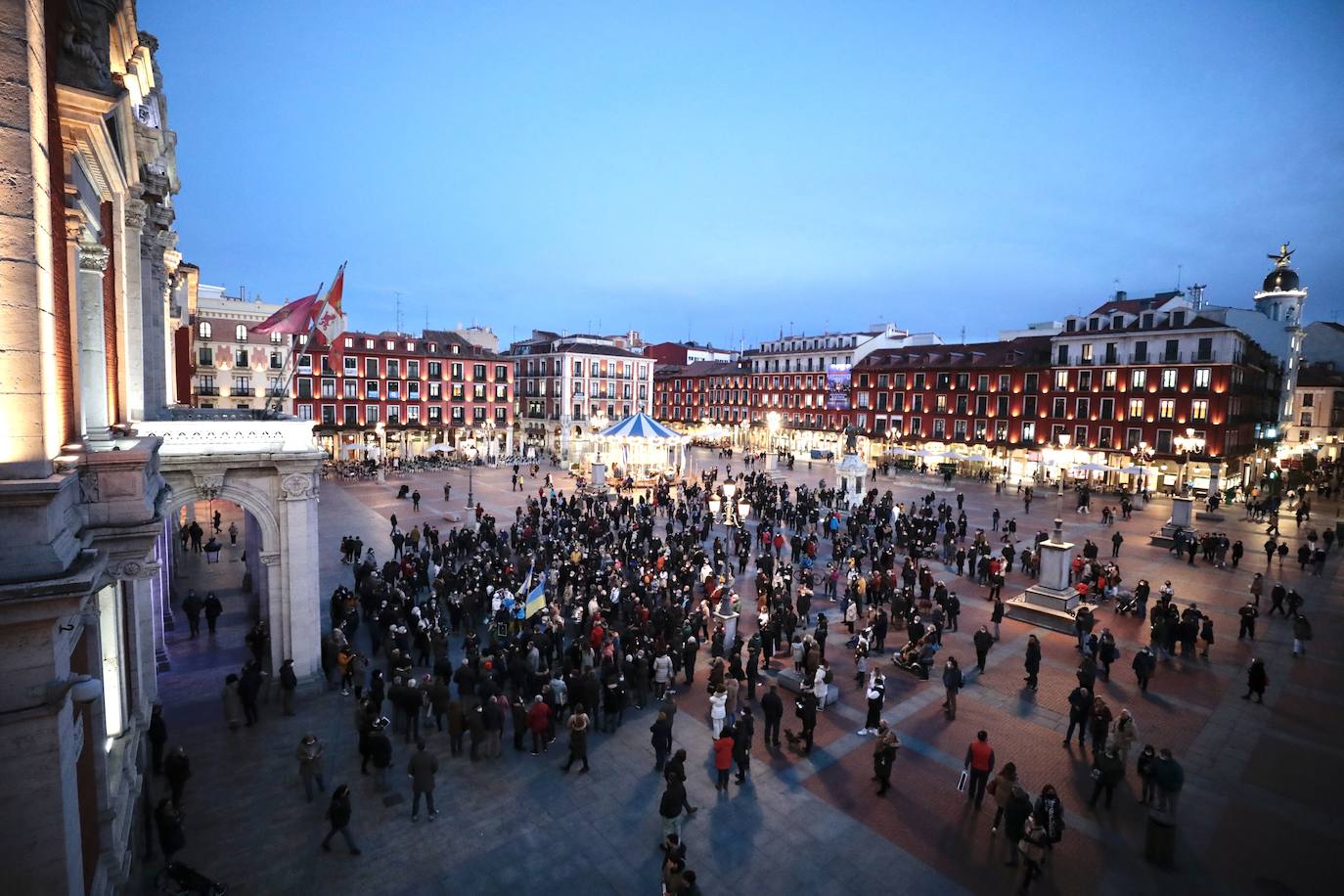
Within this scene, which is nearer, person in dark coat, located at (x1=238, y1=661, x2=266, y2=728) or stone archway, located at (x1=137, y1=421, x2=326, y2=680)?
person in dark coat, located at (x1=238, y1=661, x2=266, y2=728)

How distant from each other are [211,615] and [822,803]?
15918 millimetres

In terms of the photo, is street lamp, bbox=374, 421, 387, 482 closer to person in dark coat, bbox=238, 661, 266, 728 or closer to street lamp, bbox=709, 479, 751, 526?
street lamp, bbox=709, 479, 751, 526

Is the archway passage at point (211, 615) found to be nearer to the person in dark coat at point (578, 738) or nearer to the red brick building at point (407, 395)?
the person in dark coat at point (578, 738)

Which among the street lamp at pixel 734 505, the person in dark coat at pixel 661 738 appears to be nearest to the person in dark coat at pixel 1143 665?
the person in dark coat at pixel 661 738

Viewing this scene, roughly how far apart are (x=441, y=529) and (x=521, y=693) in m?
19.0

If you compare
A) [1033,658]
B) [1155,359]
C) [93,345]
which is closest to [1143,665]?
[1033,658]

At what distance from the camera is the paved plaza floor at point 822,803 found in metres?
8.66

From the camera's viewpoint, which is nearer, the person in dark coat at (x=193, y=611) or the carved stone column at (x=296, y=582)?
the carved stone column at (x=296, y=582)

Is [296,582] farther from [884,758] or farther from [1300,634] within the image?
[1300,634]

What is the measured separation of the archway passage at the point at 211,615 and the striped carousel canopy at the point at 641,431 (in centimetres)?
2199

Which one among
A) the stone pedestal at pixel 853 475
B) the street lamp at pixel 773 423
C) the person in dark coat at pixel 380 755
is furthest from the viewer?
the street lamp at pixel 773 423

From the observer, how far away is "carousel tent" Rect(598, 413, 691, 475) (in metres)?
42.0

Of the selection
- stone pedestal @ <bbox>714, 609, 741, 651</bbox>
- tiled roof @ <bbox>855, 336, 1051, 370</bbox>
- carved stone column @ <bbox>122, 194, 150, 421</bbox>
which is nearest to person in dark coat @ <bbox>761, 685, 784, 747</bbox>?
stone pedestal @ <bbox>714, 609, 741, 651</bbox>

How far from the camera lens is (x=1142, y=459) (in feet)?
145
